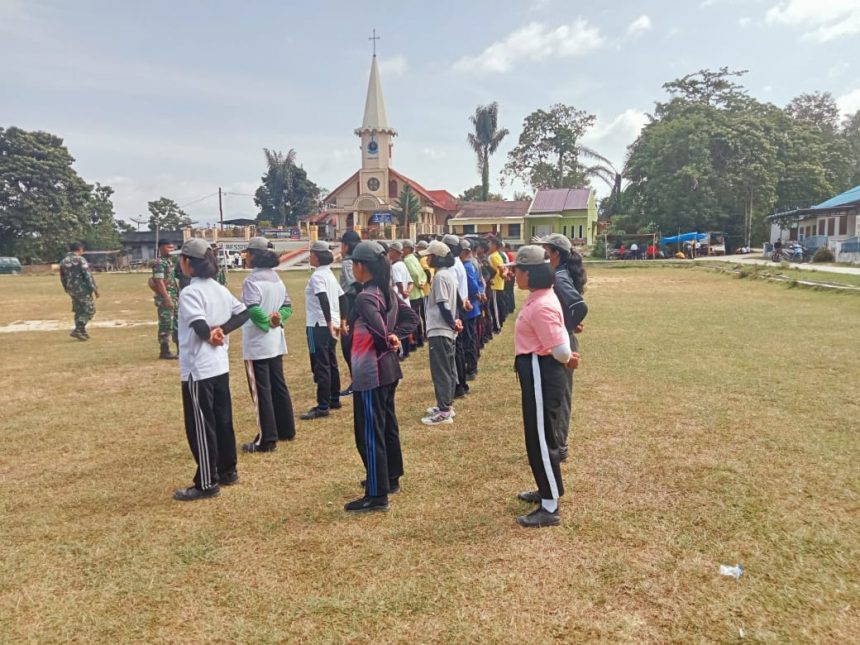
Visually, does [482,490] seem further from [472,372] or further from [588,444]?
[472,372]

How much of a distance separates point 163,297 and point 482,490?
698 centimetres

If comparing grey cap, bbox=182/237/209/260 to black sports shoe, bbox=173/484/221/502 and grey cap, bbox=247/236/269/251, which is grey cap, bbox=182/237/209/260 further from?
black sports shoe, bbox=173/484/221/502

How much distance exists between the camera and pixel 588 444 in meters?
5.21

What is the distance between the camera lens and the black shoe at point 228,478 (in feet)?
14.7

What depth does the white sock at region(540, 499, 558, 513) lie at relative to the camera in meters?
3.75

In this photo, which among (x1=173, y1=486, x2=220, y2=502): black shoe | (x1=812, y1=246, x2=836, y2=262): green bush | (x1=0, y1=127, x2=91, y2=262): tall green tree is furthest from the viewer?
(x1=0, y1=127, x2=91, y2=262): tall green tree

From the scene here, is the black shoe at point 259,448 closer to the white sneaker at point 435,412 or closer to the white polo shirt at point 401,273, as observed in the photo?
the white sneaker at point 435,412

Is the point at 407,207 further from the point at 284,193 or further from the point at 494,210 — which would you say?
the point at 284,193

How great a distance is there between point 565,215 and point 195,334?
4913 cm

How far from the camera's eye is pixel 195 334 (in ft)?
13.5

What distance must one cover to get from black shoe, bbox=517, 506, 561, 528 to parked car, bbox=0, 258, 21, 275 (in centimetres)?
4937

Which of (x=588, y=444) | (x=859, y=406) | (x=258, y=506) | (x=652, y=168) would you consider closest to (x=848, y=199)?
(x=652, y=168)

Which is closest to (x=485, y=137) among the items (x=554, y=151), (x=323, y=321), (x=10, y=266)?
(x=554, y=151)

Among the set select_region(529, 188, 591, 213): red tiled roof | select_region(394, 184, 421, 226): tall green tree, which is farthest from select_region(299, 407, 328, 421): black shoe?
select_region(529, 188, 591, 213): red tiled roof
